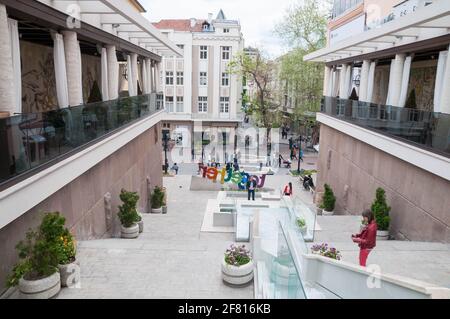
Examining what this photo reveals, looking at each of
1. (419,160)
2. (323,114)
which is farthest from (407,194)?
(323,114)

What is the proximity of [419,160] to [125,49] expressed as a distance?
506 inches

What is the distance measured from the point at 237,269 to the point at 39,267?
3892 mm

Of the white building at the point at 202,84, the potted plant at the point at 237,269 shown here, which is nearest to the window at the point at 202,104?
the white building at the point at 202,84

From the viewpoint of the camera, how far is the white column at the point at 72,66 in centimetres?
1070

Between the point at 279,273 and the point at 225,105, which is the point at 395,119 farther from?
the point at 225,105

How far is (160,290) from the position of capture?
7766 millimetres

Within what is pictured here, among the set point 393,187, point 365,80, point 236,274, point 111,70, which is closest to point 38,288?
point 236,274

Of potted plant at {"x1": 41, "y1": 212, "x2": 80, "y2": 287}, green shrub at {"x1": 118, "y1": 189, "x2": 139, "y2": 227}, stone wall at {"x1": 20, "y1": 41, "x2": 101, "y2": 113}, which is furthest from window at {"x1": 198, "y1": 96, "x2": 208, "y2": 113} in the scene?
potted plant at {"x1": 41, "y1": 212, "x2": 80, "y2": 287}

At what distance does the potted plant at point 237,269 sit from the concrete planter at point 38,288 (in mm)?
3458

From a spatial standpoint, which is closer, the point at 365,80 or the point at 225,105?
the point at 365,80

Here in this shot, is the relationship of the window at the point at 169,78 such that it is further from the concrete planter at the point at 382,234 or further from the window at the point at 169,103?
the concrete planter at the point at 382,234

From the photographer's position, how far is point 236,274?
797 centimetres

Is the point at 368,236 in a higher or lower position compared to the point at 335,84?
lower
